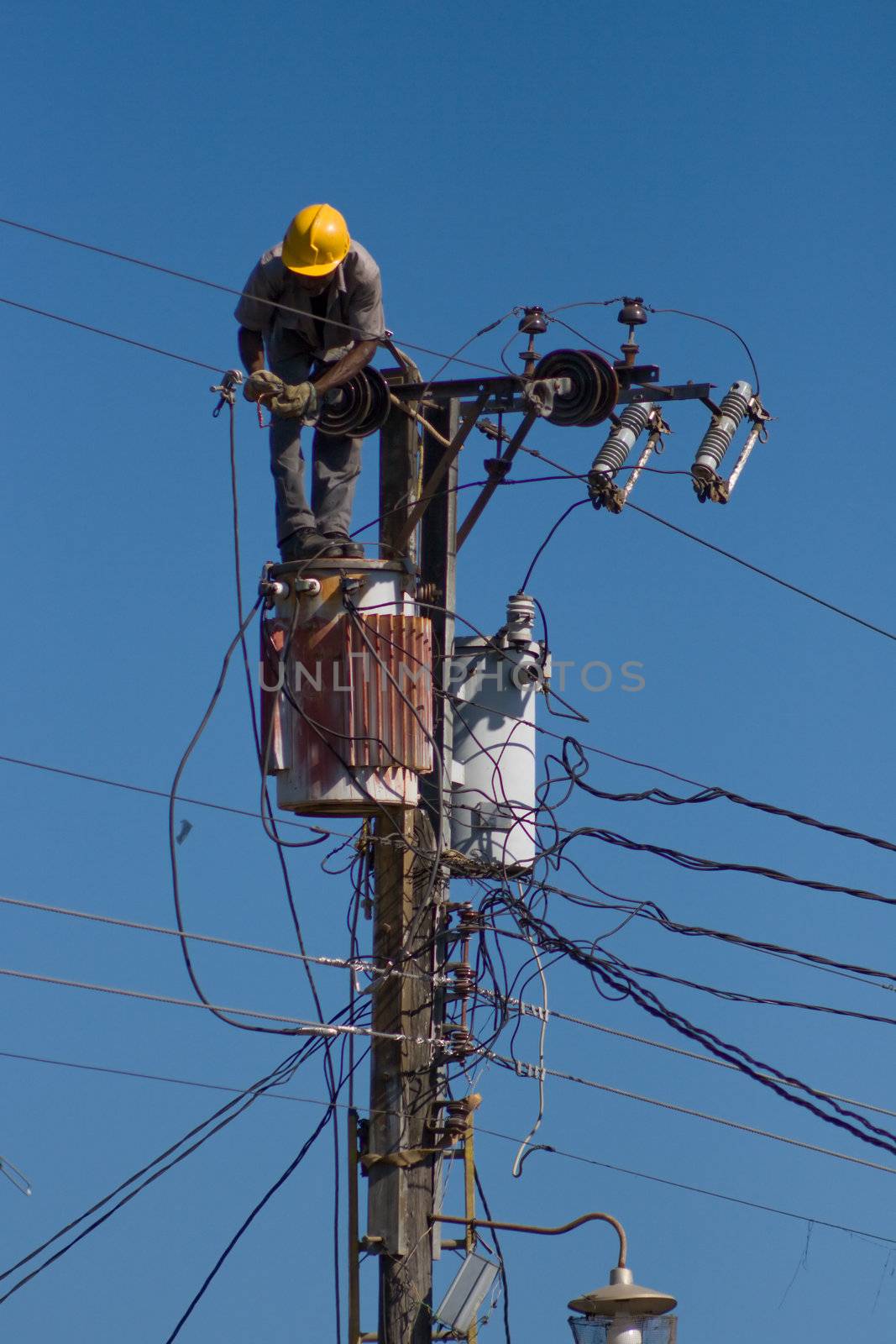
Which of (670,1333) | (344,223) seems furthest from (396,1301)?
(344,223)

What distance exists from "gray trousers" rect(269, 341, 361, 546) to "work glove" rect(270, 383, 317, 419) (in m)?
0.17

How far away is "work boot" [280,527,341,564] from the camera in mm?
10828

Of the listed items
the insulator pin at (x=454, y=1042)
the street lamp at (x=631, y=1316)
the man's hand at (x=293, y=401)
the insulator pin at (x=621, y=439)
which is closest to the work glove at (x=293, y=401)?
the man's hand at (x=293, y=401)

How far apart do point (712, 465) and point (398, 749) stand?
7.50 feet

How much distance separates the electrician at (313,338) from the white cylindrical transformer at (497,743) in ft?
4.07

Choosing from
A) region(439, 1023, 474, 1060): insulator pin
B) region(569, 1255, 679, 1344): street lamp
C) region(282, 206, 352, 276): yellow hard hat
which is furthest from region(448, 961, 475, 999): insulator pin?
region(282, 206, 352, 276): yellow hard hat

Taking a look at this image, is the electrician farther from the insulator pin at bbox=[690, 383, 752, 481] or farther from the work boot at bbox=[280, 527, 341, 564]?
the insulator pin at bbox=[690, 383, 752, 481]

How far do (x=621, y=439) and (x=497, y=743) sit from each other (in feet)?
5.62

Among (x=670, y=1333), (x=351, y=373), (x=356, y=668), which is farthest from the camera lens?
(x=351, y=373)

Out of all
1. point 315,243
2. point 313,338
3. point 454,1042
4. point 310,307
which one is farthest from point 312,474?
point 454,1042

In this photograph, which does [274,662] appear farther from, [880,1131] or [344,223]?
[880,1131]

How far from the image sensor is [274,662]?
35.3 ft

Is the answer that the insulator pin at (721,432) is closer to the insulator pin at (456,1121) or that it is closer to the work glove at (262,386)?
the work glove at (262,386)

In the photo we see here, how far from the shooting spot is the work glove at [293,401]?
35.9 ft
